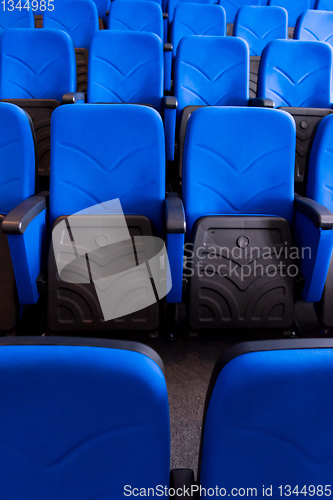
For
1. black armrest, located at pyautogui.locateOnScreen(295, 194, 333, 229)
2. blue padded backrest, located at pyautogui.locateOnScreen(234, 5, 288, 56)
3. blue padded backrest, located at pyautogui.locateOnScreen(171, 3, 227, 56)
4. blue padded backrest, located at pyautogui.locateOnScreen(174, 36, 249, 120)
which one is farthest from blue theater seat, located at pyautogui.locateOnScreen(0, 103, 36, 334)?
blue padded backrest, located at pyautogui.locateOnScreen(234, 5, 288, 56)

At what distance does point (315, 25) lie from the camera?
78.7 inches

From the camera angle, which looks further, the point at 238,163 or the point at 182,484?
the point at 238,163

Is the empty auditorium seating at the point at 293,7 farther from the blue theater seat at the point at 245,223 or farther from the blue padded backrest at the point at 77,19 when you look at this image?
the blue theater seat at the point at 245,223

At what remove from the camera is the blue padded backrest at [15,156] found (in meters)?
0.81

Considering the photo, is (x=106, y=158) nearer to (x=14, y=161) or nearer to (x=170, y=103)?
(x=14, y=161)

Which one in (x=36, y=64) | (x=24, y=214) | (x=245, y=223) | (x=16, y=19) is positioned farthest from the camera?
(x=16, y=19)

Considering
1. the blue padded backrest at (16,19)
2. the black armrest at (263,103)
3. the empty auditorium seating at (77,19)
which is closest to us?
the black armrest at (263,103)

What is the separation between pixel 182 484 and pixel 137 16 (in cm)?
205

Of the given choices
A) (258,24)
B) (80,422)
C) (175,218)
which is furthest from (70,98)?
(258,24)

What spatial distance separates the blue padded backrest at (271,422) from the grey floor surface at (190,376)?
34cm

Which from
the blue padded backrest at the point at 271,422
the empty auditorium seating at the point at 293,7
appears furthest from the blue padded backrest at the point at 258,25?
the blue padded backrest at the point at 271,422

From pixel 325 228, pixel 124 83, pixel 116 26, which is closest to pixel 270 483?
pixel 325 228

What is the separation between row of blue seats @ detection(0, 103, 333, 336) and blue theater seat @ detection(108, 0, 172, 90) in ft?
3.80

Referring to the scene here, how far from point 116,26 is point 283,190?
1480mm
